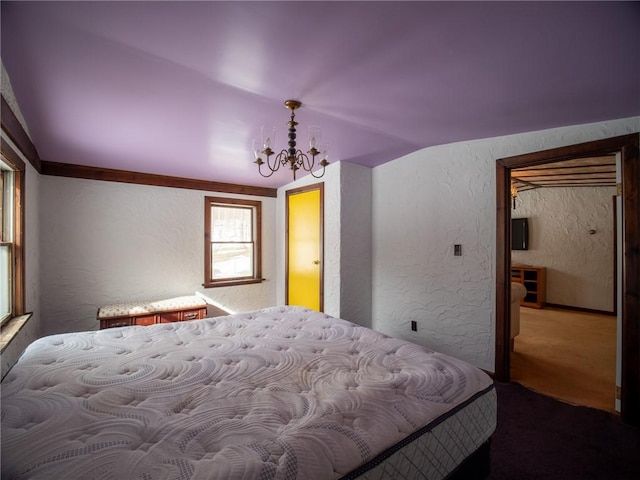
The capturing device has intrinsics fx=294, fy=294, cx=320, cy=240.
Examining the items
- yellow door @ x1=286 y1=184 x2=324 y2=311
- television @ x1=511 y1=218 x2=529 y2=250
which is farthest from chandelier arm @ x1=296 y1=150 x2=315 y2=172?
television @ x1=511 y1=218 x2=529 y2=250

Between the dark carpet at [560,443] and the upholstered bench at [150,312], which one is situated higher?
the upholstered bench at [150,312]

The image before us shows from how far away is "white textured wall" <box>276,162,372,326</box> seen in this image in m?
3.55

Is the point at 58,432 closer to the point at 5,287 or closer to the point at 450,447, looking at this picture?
the point at 450,447

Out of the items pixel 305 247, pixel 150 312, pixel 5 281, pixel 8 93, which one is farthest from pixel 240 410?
pixel 305 247

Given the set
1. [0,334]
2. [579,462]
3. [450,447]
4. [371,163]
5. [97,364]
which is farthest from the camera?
[371,163]

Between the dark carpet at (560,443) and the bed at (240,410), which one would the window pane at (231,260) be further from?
the dark carpet at (560,443)

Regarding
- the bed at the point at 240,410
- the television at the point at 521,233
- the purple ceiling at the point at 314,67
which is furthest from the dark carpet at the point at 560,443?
the television at the point at 521,233

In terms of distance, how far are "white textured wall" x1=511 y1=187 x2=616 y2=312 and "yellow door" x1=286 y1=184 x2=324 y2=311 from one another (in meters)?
4.93

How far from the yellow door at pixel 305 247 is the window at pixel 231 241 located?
1.79 feet

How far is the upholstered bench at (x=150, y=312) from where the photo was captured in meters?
3.07

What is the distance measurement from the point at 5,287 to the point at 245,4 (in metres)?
2.65

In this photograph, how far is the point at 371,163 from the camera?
3.70m

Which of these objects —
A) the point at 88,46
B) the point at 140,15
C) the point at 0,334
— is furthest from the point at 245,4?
the point at 0,334

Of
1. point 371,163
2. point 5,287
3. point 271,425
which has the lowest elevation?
point 271,425
